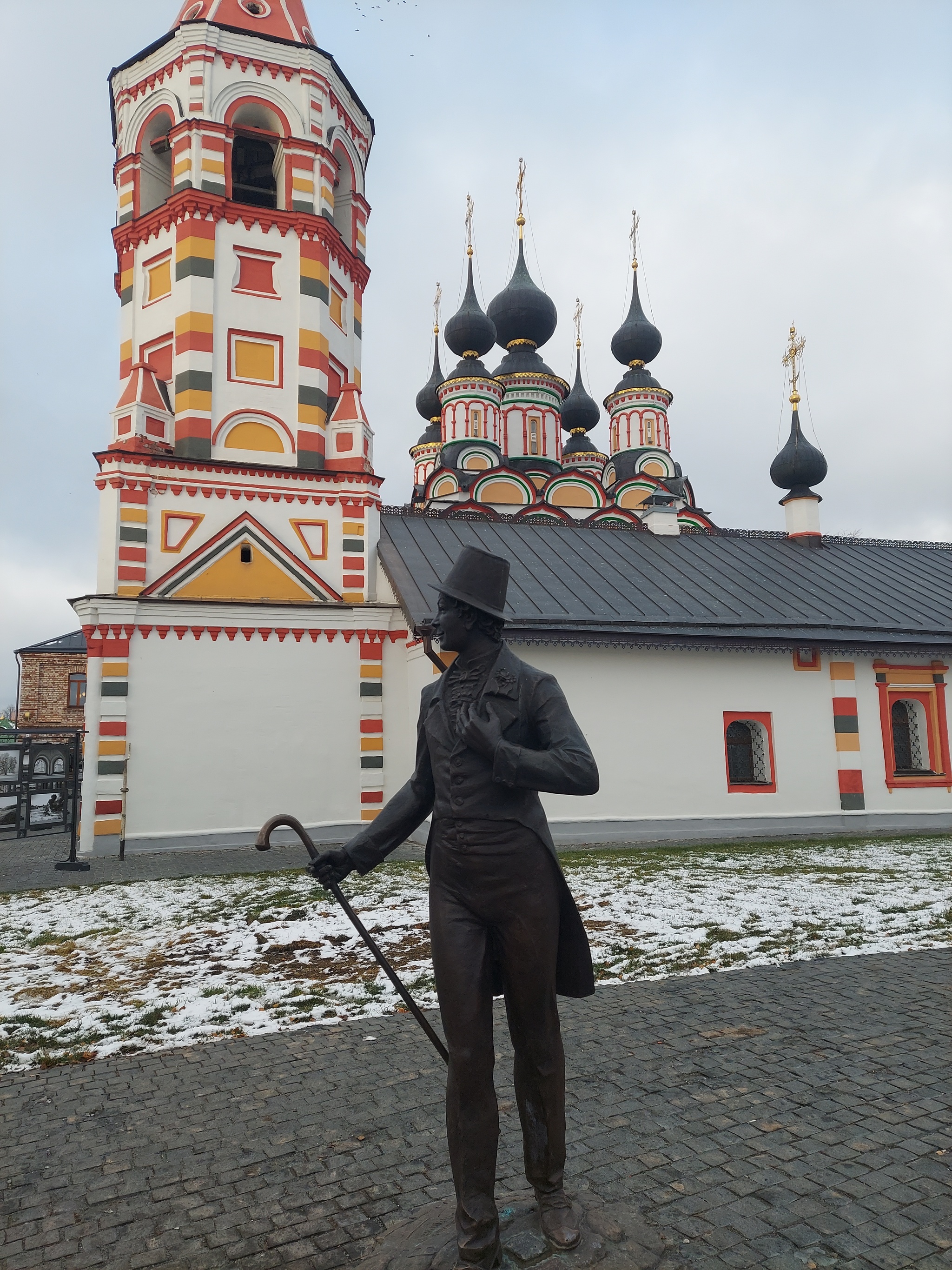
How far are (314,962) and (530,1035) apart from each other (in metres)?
3.95

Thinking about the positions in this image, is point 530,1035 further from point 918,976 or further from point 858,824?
point 858,824

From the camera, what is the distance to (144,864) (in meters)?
11.6

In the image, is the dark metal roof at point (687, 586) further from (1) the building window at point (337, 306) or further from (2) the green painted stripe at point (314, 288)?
(2) the green painted stripe at point (314, 288)

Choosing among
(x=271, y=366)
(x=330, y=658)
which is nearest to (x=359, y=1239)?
(x=330, y=658)

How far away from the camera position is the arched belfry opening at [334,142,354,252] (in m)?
16.4

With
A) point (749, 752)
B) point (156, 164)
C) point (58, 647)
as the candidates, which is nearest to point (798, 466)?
point (749, 752)

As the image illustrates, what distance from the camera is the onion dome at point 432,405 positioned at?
3791cm

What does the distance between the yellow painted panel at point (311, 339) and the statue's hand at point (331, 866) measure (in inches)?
525

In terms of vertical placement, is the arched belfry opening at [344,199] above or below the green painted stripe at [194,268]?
above

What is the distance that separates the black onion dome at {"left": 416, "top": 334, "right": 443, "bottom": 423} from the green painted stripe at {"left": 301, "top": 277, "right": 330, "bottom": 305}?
894 inches

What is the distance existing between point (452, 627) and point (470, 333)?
2856 cm

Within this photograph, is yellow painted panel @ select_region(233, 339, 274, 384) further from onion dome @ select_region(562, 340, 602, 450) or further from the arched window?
onion dome @ select_region(562, 340, 602, 450)

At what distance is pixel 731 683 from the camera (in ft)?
45.3

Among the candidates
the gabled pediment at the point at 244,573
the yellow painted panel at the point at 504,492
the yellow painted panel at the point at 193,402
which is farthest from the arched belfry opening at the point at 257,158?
the yellow painted panel at the point at 504,492
